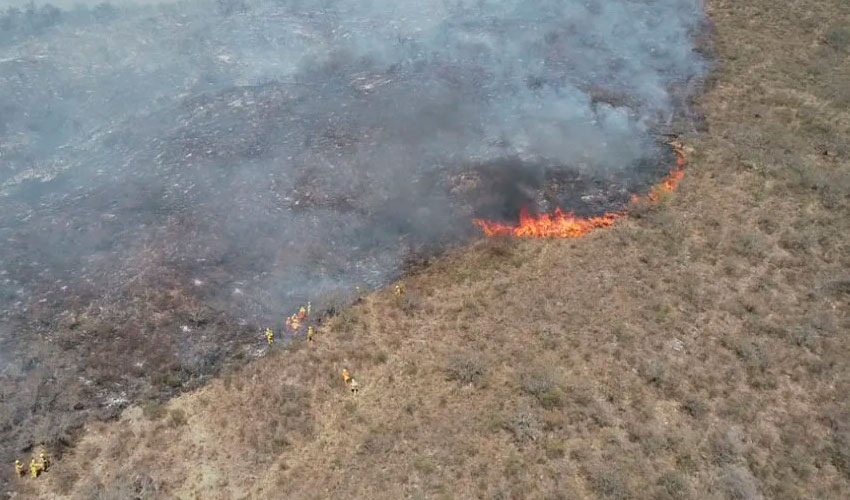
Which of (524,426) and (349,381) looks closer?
(524,426)

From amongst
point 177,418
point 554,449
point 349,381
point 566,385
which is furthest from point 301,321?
point 554,449

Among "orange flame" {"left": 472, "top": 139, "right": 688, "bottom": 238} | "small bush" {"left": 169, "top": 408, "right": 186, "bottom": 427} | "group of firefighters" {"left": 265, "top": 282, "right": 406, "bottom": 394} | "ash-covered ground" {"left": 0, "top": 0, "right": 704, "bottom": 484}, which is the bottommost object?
"small bush" {"left": 169, "top": 408, "right": 186, "bottom": 427}

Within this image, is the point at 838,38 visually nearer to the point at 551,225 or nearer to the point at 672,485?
the point at 551,225

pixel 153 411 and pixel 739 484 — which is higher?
pixel 739 484

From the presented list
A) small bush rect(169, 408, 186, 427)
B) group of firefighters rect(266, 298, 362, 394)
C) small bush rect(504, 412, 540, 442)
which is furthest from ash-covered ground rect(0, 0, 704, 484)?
small bush rect(504, 412, 540, 442)

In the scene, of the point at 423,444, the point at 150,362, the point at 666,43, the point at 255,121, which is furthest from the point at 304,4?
the point at 423,444

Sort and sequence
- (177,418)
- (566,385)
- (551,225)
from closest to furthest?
1. (177,418)
2. (566,385)
3. (551,225)

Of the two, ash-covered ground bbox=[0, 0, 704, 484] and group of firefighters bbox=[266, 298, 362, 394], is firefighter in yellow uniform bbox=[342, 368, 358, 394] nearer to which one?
group of firefighters bbox=[266, 298, 362, 394]
